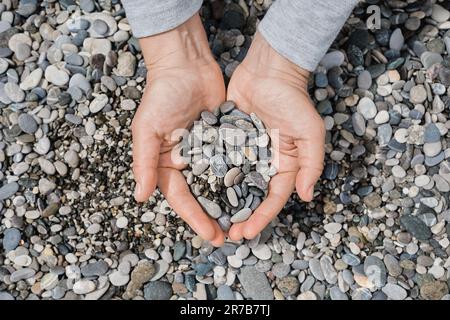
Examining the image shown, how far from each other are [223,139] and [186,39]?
292 mm

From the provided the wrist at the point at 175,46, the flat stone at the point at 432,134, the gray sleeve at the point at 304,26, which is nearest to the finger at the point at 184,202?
the wrist at the point at 175,46

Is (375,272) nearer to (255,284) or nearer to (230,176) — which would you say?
(255,284)

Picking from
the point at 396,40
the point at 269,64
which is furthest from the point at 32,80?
the point at 396,40

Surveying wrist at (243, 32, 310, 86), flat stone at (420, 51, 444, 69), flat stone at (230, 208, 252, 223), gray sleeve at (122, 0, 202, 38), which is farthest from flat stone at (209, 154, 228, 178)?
flat stone at (420, 51, 444, 69)

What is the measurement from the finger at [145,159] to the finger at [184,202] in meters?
0.06

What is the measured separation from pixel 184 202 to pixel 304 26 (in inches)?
20.8

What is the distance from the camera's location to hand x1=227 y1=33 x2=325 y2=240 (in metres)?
1.52

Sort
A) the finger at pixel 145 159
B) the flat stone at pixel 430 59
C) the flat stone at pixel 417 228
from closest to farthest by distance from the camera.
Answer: the finger at pixel 145 159 → the flat stone at pixel 417 228 → the flat stone at pixel 430 59

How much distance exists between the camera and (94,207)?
1708 millimetres

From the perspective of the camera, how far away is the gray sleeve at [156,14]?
1550 mm

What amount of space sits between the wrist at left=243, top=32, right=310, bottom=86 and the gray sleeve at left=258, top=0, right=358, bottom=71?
2cm

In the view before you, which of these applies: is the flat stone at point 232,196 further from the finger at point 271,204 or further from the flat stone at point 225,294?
the flat stone at point 225,294

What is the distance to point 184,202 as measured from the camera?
154 centimetres

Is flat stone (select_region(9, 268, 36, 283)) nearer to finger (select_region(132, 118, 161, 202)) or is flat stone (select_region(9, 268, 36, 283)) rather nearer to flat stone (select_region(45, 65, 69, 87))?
finger (select_region(132, 118, 161, 202))
